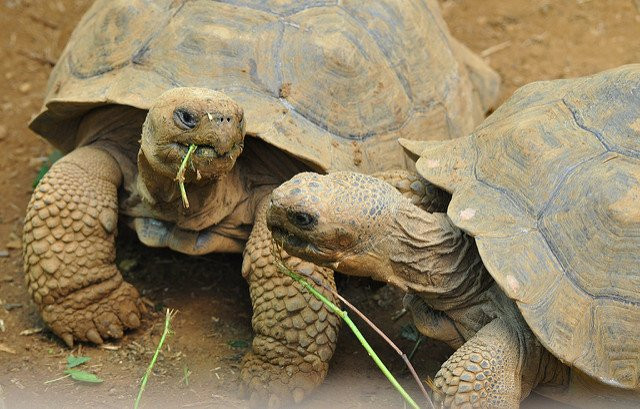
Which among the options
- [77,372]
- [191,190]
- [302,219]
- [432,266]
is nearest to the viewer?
[302,219]

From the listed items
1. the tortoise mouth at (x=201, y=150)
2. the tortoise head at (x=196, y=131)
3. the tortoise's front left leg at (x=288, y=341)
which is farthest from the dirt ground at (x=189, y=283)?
the tortoise mouth at (x=201, y=150)

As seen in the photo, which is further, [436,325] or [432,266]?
[436,325]

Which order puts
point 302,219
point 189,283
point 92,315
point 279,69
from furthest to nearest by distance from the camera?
point 189,283 < point 279,69 < point 92,315 < point 302,219

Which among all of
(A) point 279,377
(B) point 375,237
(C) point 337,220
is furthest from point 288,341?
(C) point 337,220

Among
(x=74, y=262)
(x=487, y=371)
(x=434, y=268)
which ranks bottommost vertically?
(x=74, y=262)

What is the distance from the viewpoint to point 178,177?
12.7ft

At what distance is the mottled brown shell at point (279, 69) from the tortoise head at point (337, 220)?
2.82 ft

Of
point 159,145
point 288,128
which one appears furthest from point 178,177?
point 288,128

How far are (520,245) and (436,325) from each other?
59 cm

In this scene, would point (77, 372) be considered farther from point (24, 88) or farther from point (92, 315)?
point (24, 88)

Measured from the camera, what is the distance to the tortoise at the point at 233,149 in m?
4.11

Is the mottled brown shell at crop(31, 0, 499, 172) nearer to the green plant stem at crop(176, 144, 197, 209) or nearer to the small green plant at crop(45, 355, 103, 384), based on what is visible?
the green plant stem at crop(176, 144, 197, 209)

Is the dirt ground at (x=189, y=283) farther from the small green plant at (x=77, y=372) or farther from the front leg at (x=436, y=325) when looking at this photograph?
the front leg at (x=436, y=325)

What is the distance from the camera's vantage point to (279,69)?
14.9 ft
